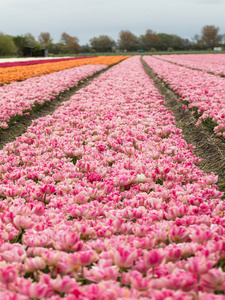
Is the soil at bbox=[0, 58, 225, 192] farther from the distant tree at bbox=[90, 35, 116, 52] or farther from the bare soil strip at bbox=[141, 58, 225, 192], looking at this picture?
the distant tree at bbox=[90, 35, 116, 52]

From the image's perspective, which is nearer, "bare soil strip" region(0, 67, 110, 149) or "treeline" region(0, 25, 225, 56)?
"bare soil strip" region(0, 67, 110, 149)

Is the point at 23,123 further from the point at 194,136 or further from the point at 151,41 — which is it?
the point at 151,41

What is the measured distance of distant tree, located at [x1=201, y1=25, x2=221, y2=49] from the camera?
11900cm

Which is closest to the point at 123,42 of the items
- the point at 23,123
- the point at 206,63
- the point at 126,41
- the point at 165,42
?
the point at 126,41

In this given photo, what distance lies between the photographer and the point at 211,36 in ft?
390

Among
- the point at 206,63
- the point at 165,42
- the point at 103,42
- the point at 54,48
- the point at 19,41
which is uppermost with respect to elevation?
the point at 103,42

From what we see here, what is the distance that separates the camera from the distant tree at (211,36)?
119m

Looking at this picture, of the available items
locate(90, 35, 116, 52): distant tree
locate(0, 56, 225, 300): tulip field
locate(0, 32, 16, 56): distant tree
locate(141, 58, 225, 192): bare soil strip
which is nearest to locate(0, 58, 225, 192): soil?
locate(141, 58, 225, 192): bare soil strip

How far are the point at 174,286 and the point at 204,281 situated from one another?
158 mm

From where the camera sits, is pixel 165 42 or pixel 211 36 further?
pixel 165 42

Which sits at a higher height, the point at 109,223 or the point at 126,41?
the point at 126,41

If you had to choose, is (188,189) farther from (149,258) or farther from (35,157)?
(35,157)

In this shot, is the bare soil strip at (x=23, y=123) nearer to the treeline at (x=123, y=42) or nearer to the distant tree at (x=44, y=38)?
the treeline at (x=123, y=42)

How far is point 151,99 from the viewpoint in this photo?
9.77 meters
